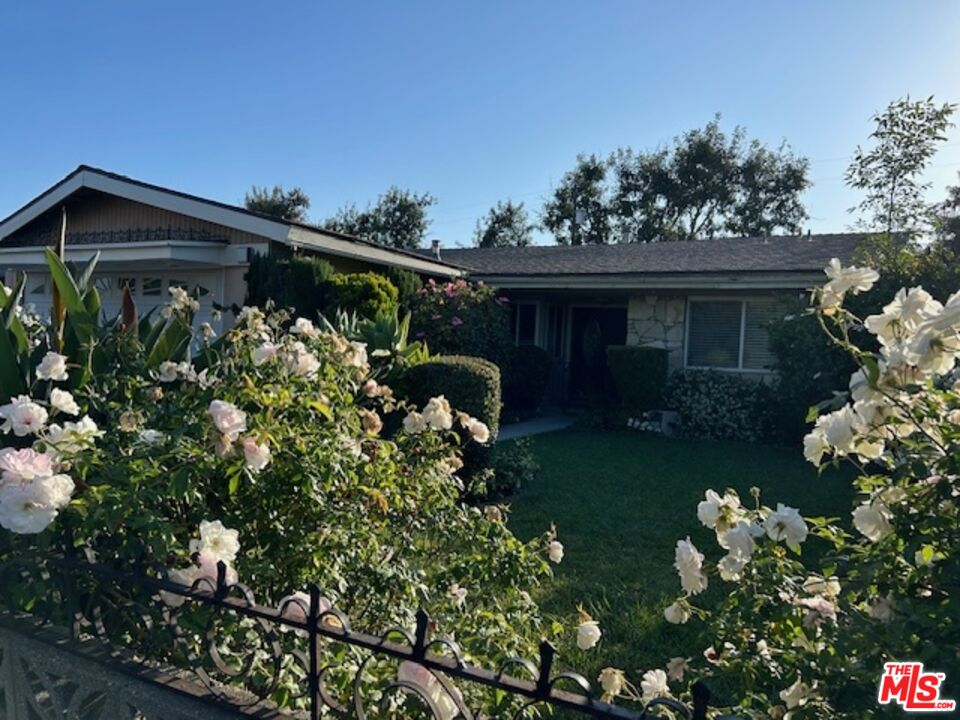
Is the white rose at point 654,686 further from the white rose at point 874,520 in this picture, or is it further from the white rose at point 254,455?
the white rose at point 254,455

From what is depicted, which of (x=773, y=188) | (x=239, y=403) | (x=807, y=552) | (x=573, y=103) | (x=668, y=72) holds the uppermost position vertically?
(x=773, y=188)

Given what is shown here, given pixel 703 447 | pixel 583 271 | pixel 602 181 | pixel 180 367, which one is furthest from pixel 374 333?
pixel 602 181

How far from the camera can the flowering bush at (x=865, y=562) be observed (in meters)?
1.24

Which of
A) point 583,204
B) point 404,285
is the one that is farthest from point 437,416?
point 583,204

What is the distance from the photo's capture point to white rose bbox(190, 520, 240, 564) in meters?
1.85

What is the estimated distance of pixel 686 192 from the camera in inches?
1241

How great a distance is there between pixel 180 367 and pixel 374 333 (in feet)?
14.2

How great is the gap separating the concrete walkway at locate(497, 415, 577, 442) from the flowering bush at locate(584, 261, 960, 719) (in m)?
8.00

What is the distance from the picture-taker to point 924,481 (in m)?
1.37

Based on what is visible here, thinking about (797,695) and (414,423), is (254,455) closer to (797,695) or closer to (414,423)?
(414,423)

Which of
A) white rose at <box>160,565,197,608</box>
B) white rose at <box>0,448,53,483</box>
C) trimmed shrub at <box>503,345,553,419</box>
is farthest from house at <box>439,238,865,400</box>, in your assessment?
white rose at <box>0,448,53,483</box>

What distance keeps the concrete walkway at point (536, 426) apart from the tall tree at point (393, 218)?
23.6 metres

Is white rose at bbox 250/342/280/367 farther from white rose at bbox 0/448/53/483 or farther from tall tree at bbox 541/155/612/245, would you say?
tall tree at bbox 541/155/612/245

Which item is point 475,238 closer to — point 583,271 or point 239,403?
point 583,271
